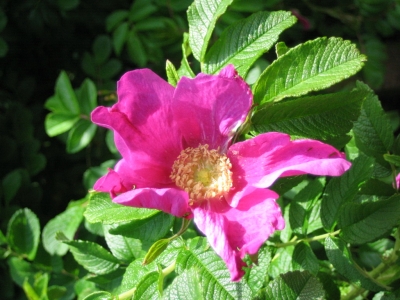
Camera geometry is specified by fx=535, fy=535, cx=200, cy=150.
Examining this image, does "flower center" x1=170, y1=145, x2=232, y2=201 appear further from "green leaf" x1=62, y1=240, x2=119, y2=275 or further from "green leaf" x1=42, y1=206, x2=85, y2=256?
"green leaf" x1=42, y1=206, x2=85, y2=256

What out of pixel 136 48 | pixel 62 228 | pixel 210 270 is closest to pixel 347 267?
pixel 210 270

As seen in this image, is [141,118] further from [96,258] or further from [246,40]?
[96,258]

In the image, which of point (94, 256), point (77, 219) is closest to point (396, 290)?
point (94, 256)

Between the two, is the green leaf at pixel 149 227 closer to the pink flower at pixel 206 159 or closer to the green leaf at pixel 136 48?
the pink flower at pixel 206 159

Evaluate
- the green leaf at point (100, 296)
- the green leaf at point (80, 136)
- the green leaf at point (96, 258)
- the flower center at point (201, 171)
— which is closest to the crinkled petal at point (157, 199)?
the flower center at point (201, 171)

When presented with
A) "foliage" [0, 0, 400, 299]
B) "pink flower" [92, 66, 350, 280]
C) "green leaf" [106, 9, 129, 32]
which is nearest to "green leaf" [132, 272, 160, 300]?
"foliage" [0, 0, 400, 299]

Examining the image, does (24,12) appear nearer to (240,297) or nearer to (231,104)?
(231,104)
